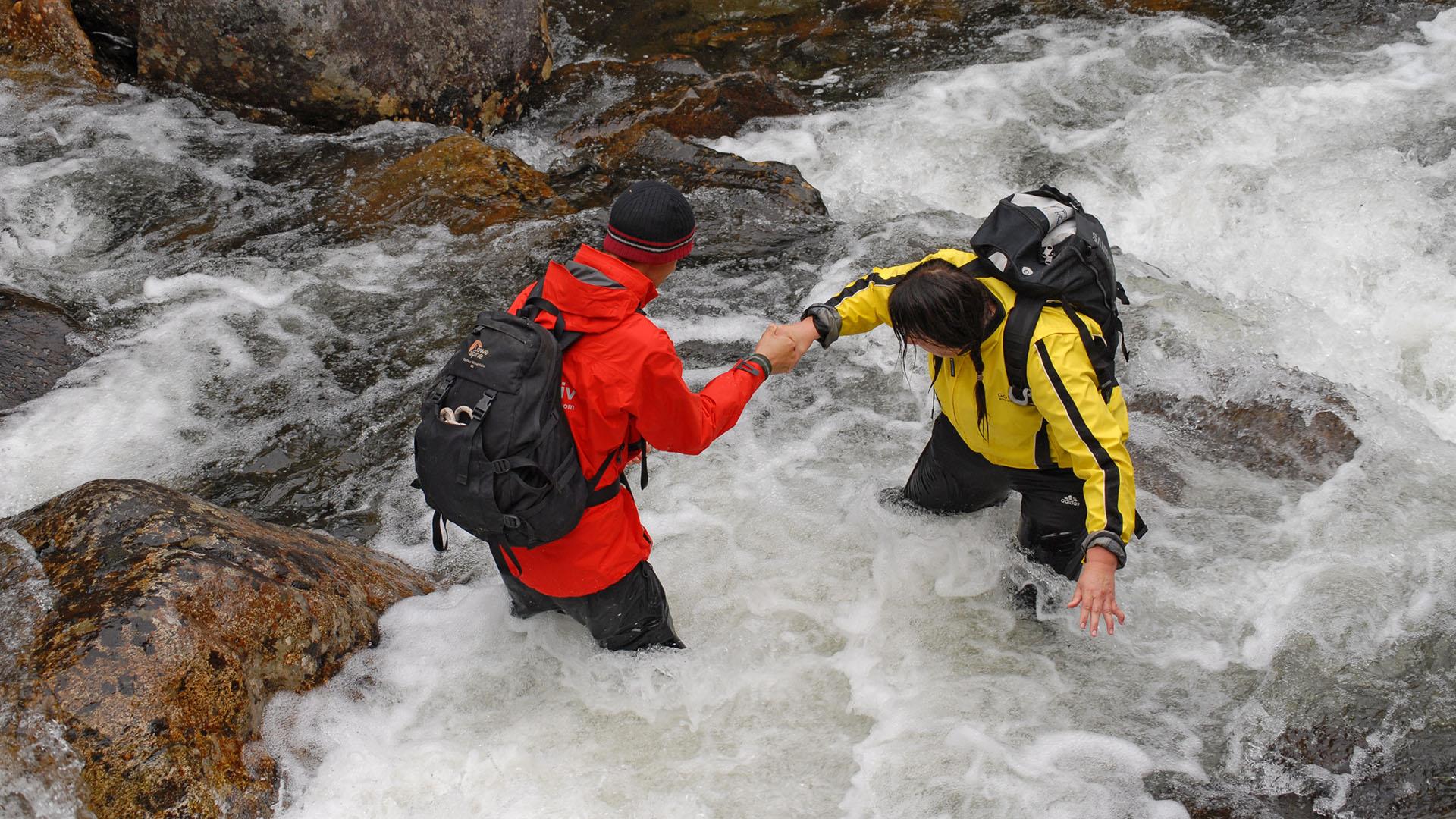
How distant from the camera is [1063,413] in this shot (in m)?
3.11

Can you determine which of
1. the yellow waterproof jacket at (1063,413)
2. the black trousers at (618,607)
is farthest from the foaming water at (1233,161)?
the black trousers at (618,607)

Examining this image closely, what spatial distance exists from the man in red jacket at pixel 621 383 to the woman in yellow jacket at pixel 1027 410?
0.50 meters

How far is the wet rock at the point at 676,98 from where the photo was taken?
8.31m

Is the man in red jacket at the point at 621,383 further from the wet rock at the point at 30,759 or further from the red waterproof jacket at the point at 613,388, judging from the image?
the wet rock at the point at 30,759

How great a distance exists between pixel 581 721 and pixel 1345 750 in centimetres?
275

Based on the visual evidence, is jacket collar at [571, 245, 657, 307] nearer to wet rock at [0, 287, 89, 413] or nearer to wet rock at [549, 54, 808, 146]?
wet rock at [0, 287, 89, 413]

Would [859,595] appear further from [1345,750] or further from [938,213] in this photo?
[938,213]

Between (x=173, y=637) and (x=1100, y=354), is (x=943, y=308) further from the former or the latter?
(x=173, y=637)

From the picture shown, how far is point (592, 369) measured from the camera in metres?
2.91

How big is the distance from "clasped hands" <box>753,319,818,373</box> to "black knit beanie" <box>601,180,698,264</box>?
1.86 ft

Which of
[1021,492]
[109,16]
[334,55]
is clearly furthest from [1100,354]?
[109,16]

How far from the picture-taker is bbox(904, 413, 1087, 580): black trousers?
3693mm

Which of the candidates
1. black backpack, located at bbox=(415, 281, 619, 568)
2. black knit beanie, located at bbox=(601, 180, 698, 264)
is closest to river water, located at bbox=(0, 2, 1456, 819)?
black backpack, located at bbox=(415, 281, 619, 568)

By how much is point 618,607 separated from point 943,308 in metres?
1.53
